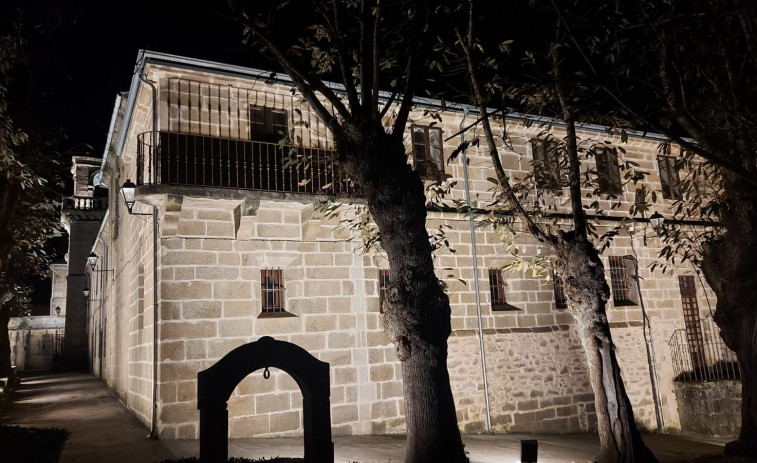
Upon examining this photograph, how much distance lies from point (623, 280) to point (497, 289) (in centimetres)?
420

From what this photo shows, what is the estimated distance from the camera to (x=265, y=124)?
11.2 metres

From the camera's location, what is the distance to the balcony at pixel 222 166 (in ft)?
32.0

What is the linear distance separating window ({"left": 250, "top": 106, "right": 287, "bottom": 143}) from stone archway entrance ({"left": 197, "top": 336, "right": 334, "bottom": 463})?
254 inches

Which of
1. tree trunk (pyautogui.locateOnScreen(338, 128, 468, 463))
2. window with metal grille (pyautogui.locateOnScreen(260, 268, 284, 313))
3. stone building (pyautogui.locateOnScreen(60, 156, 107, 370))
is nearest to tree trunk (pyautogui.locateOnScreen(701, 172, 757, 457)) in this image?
tree trunk (pyautogui.locateOnScreen(338, 128, 468, 463))

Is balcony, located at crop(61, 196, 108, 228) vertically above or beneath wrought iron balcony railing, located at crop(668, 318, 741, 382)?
above

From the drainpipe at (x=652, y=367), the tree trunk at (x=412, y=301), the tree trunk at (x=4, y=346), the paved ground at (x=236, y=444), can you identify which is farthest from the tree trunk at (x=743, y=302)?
the tree trunk at (x=4, y=346)

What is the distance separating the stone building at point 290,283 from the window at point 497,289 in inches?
1.6

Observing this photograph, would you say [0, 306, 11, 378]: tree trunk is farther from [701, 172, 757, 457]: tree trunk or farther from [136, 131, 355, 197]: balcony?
[701, 172, 757, 457]: tree trunk

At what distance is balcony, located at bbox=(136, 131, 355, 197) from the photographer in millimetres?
9758

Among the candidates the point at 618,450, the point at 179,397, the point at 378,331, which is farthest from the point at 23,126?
the point at 618,450

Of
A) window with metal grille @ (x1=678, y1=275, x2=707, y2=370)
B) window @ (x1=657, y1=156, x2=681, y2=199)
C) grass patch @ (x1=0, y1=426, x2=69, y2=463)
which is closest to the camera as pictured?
grass patch @ (x1=0, y1=426, x2=69, y2=463)

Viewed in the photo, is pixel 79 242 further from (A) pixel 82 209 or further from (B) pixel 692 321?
(B) pixel 692 321

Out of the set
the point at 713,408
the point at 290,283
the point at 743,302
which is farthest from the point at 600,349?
the point at 713,408

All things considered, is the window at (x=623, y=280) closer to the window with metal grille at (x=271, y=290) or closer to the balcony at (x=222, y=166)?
the balcony at (x=222, y=166)
